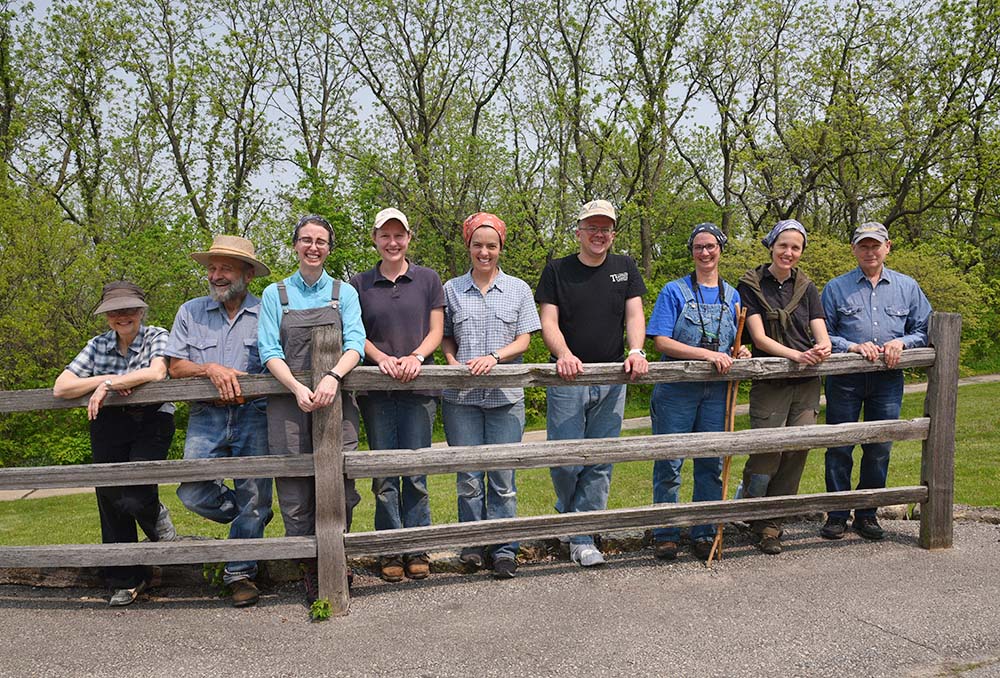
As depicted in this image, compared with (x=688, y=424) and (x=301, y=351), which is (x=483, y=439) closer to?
(x=301, y=351)

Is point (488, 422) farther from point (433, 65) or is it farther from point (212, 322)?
point (433, 65)

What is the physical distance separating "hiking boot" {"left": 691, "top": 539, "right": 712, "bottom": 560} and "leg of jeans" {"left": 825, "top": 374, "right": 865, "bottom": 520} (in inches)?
40.0

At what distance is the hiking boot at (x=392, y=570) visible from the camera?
4.28m

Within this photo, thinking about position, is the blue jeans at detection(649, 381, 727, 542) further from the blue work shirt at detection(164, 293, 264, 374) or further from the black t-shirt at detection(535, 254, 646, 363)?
the blue work shirt at detection(164, 293, 264, 374)

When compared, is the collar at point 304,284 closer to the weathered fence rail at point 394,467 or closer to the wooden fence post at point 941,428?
the weathered fence rail at point 394,467

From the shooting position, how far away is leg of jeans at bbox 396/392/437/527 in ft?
13.9

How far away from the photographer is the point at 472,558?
4.39 metres

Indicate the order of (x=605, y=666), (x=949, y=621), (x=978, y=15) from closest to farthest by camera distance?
(x=605, y=666) → (x=949, y=621) → (x=978, y=15)

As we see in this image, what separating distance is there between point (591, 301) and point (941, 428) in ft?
8.20

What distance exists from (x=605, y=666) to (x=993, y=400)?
14.4 metres

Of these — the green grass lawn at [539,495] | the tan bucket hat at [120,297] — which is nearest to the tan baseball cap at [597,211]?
the tan bucket hat at [120,297]

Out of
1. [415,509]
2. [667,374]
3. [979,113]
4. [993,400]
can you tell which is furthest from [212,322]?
[979,113]

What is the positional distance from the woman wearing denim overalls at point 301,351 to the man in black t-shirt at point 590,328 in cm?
124

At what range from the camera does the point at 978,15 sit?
64.7ft
